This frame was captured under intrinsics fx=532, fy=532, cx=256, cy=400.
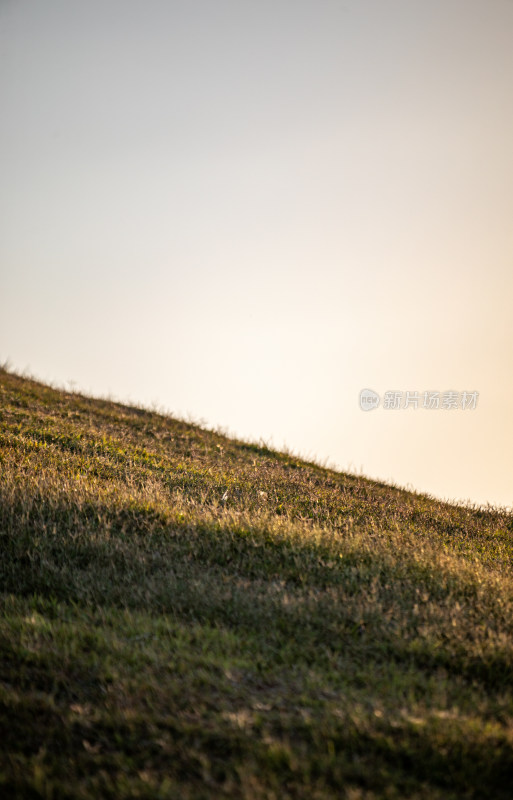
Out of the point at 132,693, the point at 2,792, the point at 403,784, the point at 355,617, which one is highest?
the point at 355,617

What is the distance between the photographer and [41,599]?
5.06 meters

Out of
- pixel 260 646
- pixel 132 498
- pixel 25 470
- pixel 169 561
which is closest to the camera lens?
pixel 260 646

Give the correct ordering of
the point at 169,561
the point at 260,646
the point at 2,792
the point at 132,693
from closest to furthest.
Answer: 1. the point at 2,792
2. the point at 132,693
3. the point at 260,646
4. the point at 169,561

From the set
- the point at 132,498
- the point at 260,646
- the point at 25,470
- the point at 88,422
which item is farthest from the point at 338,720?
the point at 88,422

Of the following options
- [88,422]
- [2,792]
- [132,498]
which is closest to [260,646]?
[2,792]

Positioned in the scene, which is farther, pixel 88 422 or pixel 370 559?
pixel 88 422

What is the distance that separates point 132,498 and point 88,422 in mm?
7800

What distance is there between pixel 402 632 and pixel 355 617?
0.42 m

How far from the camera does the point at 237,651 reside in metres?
4.23

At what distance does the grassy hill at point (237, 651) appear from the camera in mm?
3064

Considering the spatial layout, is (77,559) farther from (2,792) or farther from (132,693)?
(2,792)

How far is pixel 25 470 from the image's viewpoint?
8.46 metres

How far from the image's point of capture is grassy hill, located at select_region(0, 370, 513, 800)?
10.1 ft

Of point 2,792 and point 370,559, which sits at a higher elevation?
point 370,559
